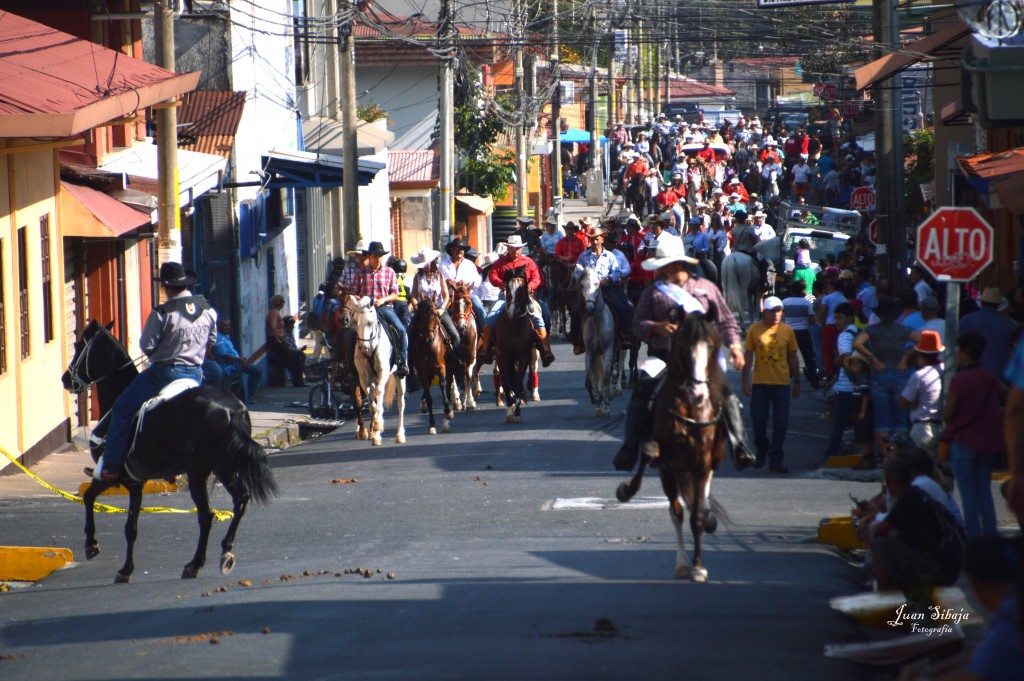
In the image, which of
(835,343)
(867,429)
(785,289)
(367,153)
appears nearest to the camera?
(867,429)

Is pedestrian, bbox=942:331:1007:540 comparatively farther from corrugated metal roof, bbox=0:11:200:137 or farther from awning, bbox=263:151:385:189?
awning, bbox=263:151:385:189

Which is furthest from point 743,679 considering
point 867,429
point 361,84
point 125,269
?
point 361,84

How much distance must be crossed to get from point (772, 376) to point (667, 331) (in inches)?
236

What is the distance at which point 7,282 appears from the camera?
57.2ft

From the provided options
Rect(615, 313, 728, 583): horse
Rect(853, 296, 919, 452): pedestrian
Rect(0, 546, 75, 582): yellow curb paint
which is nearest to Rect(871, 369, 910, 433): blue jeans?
Rect(853, 296, 919, 452): pedestrian

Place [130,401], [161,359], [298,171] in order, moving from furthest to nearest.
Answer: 1. [298,171]
2. [161,359]
3. [130,401]

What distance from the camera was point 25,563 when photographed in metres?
12.1

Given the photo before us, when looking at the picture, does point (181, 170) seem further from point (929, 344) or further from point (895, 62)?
point (929, 344)

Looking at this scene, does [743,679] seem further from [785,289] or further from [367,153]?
[367,153]

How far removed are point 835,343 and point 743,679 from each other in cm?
1339

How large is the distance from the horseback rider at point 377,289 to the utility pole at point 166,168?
2733 millimetres

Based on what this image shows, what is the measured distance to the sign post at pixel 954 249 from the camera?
13523 millimetres

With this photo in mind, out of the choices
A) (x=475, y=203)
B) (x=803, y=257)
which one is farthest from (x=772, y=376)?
(x=475, y=203)

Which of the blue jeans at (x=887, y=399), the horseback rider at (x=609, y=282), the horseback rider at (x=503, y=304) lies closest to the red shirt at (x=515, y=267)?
the horseback rider at (x=503, y=304)
